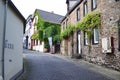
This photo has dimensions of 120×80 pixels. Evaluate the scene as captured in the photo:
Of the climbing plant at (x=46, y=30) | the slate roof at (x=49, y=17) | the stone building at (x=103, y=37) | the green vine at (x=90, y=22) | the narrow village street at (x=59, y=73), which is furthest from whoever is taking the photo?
the slate roof at (x=49, y=17)

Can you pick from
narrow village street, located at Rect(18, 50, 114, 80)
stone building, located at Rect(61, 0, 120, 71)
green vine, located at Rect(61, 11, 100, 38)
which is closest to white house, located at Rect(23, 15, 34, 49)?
stone building, located at Rect(61, 0, 120, 71)

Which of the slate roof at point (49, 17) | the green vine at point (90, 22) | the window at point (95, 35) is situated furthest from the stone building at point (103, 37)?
the slate roof at point (49, 17)

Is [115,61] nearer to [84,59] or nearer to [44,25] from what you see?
[84,59]

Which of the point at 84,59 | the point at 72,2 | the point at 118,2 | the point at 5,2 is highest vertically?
the point at 72,2

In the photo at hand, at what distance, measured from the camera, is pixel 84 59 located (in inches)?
831

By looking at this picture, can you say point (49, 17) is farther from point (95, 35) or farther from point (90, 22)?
point (95, 35)

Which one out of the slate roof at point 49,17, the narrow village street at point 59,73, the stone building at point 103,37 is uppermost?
the slate roof at point 49,17

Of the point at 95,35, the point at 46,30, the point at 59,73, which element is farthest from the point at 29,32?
the point at 59,73

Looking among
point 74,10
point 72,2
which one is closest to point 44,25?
point 72,2

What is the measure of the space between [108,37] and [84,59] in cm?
564

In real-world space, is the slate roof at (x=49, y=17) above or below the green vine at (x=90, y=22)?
above

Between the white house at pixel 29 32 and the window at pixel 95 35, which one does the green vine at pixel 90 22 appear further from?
the white house at pixel 29 32

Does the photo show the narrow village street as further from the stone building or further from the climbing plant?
the climbing plant

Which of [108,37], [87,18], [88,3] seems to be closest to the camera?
[108,37]
